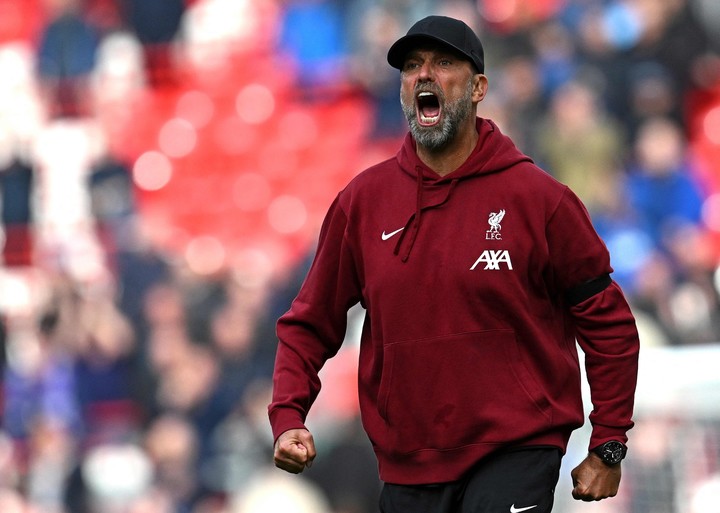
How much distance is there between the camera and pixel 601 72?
7426mm

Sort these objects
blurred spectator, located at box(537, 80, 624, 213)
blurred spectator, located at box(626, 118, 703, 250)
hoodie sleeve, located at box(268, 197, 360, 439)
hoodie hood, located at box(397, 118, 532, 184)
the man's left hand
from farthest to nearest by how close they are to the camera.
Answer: blurred spectator, located at box(537, 80, 624, 213)
blurred spectator, located at box(626, 118, 703, 250)
hoodie sleeve, located at box(268, 197, 360, 439)
hoodie hood, located at box(397, 118, 532, 184)
the man's left hand

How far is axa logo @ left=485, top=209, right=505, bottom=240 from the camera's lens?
3.34 meters

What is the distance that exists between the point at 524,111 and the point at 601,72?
51cm

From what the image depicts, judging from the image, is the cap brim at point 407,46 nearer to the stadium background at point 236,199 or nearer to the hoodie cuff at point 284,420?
A: the hoodie cuff at point 284,420

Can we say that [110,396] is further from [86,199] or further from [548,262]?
[548,262]

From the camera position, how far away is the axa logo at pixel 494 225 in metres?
3.34

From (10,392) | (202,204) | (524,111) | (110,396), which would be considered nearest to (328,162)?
(202,204)

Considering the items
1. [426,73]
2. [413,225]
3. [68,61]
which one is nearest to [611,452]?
[413,225]

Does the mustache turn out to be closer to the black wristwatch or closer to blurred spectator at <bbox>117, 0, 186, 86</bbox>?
the black wristwatch

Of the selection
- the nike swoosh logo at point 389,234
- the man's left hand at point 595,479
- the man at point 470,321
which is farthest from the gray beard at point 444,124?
the man's left hand at point 595,479

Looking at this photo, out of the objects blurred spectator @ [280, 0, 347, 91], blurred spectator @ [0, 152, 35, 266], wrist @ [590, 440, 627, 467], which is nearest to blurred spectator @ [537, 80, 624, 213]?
Result: blurred spectator @ [280, 0, 347, 91]

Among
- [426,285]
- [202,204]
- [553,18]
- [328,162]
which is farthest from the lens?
[202,204]

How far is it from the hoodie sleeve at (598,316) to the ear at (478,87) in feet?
1.20

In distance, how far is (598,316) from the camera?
11.1 feet
